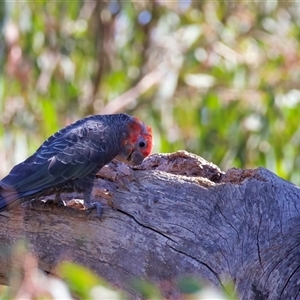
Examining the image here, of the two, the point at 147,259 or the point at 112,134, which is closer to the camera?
the point at 147,259

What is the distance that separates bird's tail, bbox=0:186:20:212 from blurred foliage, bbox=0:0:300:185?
175 inches

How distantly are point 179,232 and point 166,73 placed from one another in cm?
570

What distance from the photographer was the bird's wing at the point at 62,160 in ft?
12.9

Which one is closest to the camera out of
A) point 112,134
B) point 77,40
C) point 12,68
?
point 112,134

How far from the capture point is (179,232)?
12.1ft

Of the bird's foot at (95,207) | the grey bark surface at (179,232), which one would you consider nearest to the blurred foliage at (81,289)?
the grey bark surface at (179,232)

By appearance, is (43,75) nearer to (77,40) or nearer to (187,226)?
(77,40)

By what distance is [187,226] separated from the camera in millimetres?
3723

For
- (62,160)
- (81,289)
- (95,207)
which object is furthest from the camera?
(62,160)

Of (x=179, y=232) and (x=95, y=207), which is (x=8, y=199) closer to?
(x=95, y=207)

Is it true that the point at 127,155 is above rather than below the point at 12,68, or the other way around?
below

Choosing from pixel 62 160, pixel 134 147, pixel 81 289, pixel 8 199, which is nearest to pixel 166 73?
pixel 134 147

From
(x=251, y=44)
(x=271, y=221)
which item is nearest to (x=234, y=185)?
(x=271, y=221)

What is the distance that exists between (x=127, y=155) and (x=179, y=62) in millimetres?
4543
